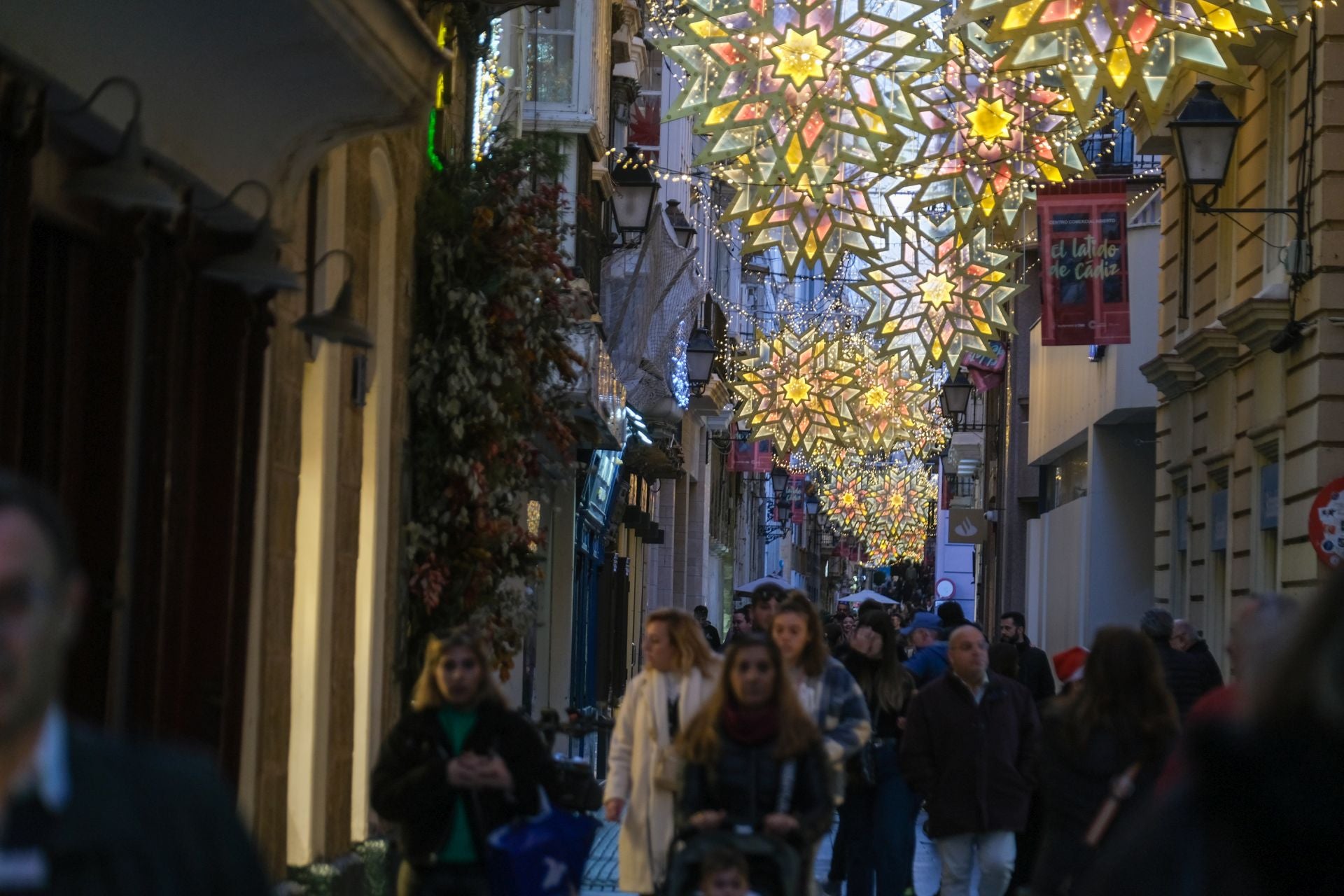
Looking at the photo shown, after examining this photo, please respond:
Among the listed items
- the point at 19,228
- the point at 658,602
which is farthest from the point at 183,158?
the point at 658,602

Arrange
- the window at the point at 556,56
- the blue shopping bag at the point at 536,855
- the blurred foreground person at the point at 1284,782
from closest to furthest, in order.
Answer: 1. the blurred foreground person at the point at 1284,782
2. the blue shopping bag at the point at 536,855
3. the window at the point at 556,56

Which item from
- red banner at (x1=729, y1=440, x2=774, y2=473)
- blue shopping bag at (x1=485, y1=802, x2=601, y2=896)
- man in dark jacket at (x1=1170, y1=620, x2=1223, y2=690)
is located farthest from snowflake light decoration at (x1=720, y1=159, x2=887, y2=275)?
red banner at (x1=729, y1=440, x2=774, y2=473)

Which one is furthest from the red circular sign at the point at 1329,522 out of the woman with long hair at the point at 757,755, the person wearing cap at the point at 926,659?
the woman with long hair at the point at 757,755

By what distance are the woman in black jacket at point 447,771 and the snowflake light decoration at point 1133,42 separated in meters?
5.06

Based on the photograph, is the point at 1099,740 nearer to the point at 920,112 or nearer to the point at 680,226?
the point at 920,112

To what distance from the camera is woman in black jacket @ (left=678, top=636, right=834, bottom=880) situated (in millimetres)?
8938

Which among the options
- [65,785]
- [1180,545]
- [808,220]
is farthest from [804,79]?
[1180,545]

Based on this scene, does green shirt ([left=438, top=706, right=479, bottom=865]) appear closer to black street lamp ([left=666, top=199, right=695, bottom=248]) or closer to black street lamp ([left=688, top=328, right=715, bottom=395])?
black street lamp ([left=666, top=199, right=695, bottom=248])

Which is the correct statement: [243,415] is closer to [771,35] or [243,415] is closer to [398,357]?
[398,357]

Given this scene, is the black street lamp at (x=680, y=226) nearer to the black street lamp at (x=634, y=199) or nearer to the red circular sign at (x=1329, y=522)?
the black street lamp at (x=634, y=199)

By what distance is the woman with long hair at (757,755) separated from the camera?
8938 millimetres

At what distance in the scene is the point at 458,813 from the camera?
842 centimetres

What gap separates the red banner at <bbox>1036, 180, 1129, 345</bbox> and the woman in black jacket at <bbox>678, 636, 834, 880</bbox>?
15418 mm

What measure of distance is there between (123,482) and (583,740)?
754 inches
